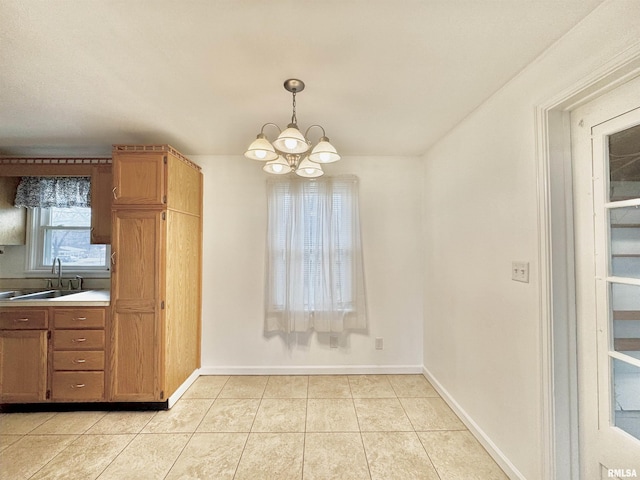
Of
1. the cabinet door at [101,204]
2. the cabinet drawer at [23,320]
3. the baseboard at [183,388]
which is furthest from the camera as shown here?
the cabinet door at [101,204]

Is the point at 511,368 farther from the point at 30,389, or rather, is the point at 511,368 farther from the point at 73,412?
the point at 30,389

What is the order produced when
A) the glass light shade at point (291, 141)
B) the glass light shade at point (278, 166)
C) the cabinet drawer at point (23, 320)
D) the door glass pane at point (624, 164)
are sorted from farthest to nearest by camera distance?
the cabinet drawer at point (23, 320) → the glass light shade at point (278, 166) → the glass light shade at point (291, 141) → the door glass pane at point (624, 164)

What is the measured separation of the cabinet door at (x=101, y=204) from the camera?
102 inches

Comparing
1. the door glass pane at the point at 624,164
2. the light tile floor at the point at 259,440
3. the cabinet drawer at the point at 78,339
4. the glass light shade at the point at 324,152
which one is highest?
the glass light shade at the point at 324,152

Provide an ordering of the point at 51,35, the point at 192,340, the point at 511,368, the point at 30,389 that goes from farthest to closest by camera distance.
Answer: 1. the point at 192,340
2. the point at 30,389
3. the point at 511,368
4. the point at 51,35

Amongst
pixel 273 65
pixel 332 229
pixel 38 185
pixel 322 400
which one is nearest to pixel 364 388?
pixel 322 400

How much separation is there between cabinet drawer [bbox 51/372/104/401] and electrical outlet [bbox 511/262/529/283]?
3.18 meters

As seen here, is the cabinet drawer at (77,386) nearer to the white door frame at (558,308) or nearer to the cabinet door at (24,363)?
the cabinet door at (24,363)

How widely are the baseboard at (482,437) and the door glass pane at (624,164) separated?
1.57 metres

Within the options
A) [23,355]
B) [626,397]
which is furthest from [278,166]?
[23,355]

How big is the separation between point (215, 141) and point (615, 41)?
2700 millimetres

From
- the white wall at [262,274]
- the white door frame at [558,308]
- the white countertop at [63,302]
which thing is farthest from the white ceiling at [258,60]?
the white countertop at [63,302]

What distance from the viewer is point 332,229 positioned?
299cm

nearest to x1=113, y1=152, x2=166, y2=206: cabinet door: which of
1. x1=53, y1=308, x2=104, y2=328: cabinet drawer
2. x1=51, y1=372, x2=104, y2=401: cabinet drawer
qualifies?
x1=53, y1=308, x2=104, y2=328: cabinet drawer
